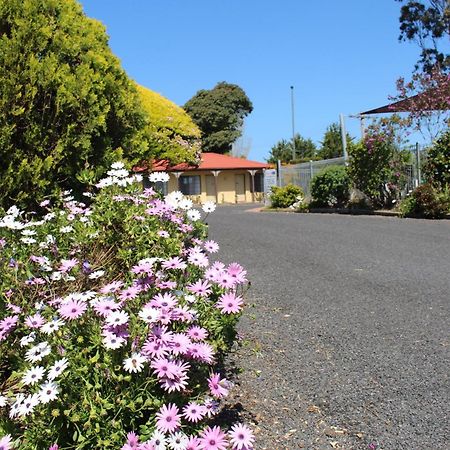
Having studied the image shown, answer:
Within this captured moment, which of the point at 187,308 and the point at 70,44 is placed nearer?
the point at 187,308

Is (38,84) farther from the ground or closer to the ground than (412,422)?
farther from the ground

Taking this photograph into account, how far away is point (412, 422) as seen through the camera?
291cm

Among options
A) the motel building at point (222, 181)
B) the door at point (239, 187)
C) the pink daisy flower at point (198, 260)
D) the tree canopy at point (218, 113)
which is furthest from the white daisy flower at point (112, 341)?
the tree canopy at point (218, 113)

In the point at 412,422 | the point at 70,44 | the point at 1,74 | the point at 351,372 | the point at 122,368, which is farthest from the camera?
the point at 70,44

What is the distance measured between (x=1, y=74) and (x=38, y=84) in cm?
27

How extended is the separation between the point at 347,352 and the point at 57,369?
2.52 m

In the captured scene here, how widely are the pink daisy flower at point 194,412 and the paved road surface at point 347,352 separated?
0.77 meters

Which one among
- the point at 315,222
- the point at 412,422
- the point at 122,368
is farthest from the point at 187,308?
the point at 315,222

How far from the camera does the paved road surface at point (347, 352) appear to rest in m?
2.87

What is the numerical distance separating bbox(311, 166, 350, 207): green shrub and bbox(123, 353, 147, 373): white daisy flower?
1678 centimetres

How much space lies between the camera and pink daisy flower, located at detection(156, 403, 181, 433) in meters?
1.96

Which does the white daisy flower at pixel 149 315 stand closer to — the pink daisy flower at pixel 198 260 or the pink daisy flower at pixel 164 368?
the pink daisy flower at pixel 164 368

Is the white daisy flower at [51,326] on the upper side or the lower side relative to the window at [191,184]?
lower

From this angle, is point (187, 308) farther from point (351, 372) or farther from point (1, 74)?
point (1, 74)
